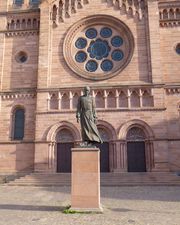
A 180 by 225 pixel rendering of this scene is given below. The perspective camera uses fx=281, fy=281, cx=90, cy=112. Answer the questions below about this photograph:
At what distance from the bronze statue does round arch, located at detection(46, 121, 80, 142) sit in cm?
1187

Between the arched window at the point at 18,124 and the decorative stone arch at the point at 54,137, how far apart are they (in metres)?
3.08

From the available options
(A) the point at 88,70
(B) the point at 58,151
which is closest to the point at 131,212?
(B) the point at 58,151

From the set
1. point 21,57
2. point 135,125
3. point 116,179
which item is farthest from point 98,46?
point 116,179

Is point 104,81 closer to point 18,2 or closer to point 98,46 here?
point 98,46

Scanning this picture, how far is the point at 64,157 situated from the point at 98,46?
10.6m

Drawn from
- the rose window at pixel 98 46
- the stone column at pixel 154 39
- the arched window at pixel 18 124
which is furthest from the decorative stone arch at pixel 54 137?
the stone column at pixel 154 39

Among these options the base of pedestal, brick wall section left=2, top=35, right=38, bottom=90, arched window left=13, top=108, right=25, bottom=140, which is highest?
brick wall section left=2, top=35, right=38, bottom=90

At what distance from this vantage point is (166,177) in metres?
20.4

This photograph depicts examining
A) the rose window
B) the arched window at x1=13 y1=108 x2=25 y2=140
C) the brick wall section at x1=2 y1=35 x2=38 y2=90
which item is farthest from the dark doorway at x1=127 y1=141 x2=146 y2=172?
the brick wall section at x1=2 y1=35 x2=38 y2=90

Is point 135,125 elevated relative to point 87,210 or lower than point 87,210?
elevated

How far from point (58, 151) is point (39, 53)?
8.90 m

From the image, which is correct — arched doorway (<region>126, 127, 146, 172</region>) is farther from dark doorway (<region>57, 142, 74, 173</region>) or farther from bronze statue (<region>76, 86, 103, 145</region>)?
bronze statue (<region>76, 86, 103, 145</region>)

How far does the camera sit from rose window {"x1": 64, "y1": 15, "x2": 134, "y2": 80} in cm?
2540

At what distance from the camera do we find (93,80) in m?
24.5
